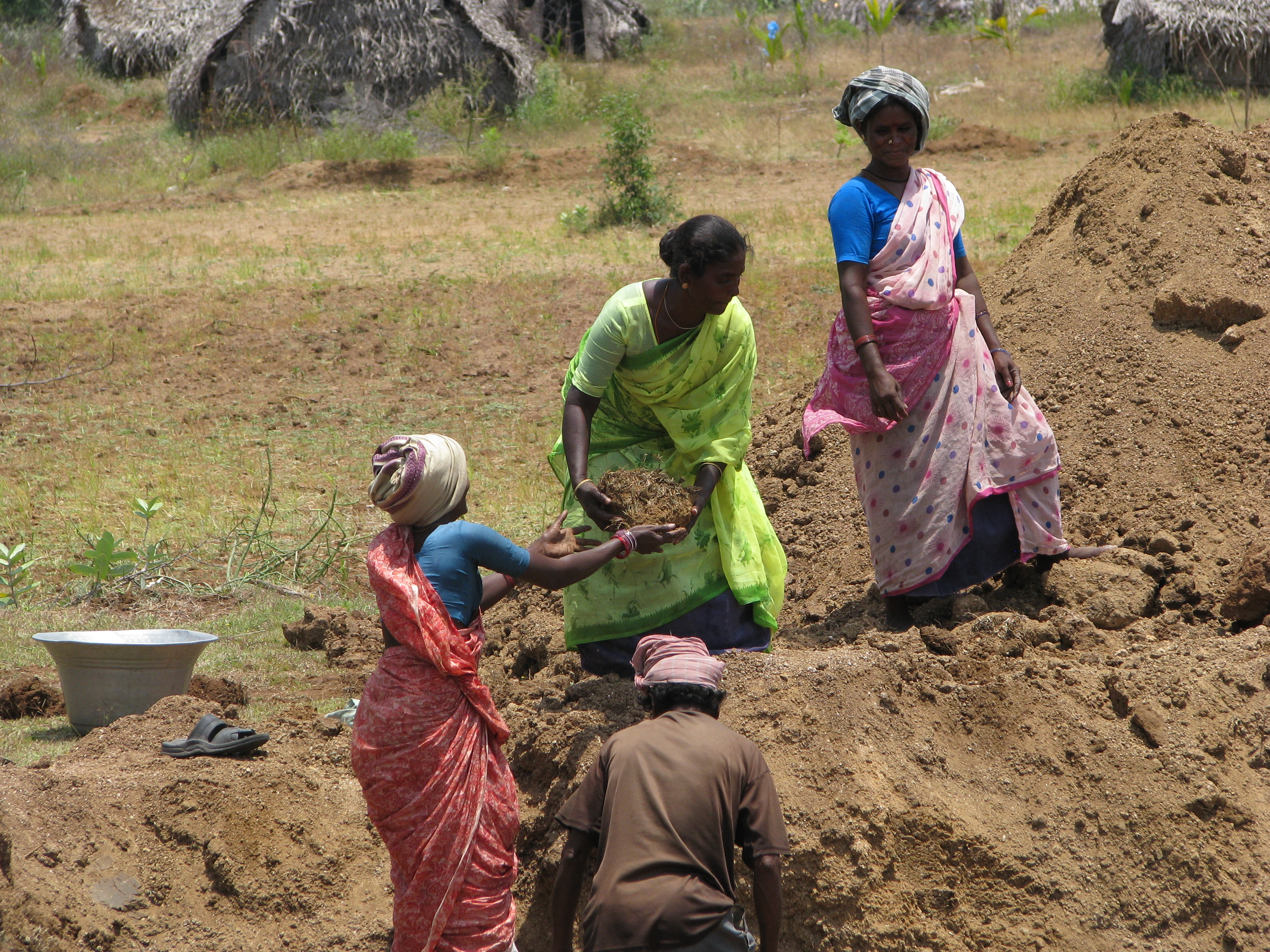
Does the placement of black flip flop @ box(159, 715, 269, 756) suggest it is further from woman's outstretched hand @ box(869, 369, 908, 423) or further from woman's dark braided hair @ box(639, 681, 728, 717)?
woman's outstretched hand @ box(869, 369, 908, 423)

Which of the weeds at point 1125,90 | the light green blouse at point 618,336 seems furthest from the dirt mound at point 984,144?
the light green blouse at point 618,336

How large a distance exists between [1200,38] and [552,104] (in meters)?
7.93

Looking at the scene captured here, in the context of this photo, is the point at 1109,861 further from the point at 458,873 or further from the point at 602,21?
the point at 602,21

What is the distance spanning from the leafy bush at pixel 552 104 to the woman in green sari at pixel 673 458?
13373 millimetres

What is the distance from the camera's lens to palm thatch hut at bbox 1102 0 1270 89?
14.0m

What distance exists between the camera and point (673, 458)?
136 inches

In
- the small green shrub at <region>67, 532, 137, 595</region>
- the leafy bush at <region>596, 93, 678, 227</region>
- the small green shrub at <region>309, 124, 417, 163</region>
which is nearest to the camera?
the small green shrub at <region>67, 532, 137, 595</region>

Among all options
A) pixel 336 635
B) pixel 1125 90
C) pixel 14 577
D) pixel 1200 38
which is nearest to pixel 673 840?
pixel 336 635

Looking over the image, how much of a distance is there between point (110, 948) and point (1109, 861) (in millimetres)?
2385

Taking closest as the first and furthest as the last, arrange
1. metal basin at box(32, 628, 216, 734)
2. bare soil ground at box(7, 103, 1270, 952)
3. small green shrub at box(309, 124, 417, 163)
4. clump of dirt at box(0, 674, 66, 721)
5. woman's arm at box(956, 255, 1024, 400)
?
bare soil ground at box(7, 103, 1270, 952) < woman's arm at box(956, 255, 1024, 400) < metal basin at box(32, 628, 216, 734) < clump of dirt at box(0, 674, 66, 721) < small green shrub at box(309, 124, 417, 163)

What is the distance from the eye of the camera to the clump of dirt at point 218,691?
425cm

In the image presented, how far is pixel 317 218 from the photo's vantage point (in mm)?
12117

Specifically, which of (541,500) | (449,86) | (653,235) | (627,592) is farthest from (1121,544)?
(449,86)

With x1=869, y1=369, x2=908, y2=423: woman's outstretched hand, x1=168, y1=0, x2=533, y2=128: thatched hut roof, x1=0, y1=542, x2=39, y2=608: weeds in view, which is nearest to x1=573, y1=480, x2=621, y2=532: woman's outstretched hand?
x1=869, y1=369, x2=908, y2=423: woman's outstretched hand
